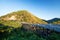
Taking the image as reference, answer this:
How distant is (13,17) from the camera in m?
198

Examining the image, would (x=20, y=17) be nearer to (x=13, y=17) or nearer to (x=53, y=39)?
(x=13, y=17)

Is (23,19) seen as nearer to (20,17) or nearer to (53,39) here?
(20,17)

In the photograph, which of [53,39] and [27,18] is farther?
[27,18]

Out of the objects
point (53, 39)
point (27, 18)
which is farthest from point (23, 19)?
point (53, 39)

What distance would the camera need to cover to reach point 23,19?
638 feet

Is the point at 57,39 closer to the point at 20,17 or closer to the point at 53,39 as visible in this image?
the point at 53,39

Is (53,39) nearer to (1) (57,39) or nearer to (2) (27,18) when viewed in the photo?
(1) (57,39)

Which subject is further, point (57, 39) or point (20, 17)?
point (20, 17)

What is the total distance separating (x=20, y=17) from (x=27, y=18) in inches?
342

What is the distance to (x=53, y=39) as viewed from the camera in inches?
972

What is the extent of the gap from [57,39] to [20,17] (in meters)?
177

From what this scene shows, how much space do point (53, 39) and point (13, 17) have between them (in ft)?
573

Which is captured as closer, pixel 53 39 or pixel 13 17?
pixel 53 39

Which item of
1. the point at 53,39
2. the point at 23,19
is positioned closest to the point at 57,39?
the point at 53,39
